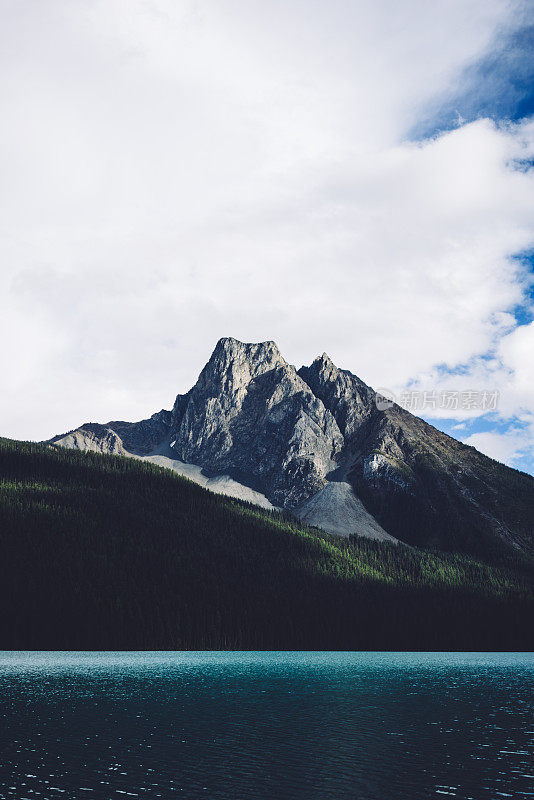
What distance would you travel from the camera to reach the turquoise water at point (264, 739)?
37531 mm

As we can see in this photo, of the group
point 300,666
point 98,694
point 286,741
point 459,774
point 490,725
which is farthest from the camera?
point 300,666

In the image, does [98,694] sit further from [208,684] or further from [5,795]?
[5,795]

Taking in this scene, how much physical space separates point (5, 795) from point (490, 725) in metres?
46.2

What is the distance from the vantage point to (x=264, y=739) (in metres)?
52.4

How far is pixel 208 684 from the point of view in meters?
97.4

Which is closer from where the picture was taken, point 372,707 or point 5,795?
point 5,795

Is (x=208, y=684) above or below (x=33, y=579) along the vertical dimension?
below

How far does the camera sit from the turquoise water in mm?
37531

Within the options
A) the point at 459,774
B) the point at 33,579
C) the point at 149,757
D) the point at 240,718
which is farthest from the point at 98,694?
the point at 33,579

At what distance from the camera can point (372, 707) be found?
7181cm

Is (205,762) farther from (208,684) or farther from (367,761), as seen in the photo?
(208,684)

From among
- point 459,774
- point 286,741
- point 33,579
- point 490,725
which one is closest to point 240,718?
point 286,741

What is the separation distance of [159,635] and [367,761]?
157286 millimetres

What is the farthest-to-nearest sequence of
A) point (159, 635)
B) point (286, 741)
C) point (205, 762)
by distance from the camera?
point (159, 635), point (286, 741), point (205, 762)
